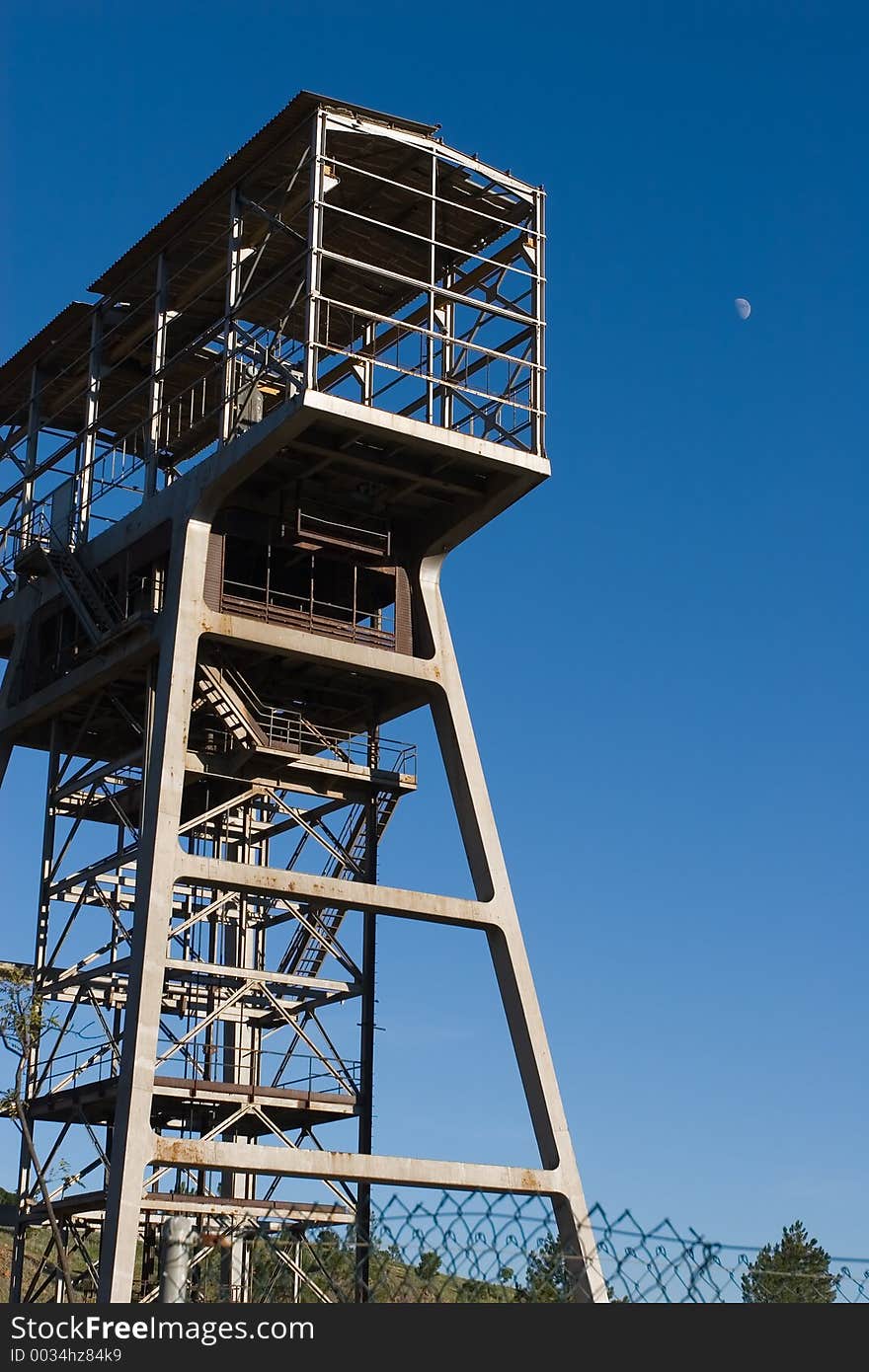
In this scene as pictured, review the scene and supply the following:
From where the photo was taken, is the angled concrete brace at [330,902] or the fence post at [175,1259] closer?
the fence post at [175,1259]

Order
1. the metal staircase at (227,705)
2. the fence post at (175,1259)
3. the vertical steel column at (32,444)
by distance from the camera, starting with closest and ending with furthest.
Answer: the fence post at (175,1259) → the metal staircase at (227,705) → the vertical steel column at (32,444)

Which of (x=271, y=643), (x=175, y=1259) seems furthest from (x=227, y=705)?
(x=175, y=1259)

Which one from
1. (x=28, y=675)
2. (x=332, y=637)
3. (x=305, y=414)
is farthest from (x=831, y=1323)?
(x=28, y=675)

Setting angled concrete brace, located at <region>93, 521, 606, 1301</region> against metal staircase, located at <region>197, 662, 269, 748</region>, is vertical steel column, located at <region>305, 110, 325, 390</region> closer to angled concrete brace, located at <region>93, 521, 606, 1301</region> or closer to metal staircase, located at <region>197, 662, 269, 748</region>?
angled concrete brace, located at <region>93, 521, 606, 1301</region>

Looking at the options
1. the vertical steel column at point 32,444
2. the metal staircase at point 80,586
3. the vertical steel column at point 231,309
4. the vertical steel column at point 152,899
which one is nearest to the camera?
the vertical steel column at point 152,899

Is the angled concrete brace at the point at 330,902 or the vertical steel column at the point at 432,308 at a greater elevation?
the vertical steel column at the point at 432,308

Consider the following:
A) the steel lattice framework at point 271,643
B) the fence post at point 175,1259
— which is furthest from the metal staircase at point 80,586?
the fence post at point 175,1259

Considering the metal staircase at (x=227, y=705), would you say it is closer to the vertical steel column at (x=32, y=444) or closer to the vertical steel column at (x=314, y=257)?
the vertical steel column at (x=314, y=257)

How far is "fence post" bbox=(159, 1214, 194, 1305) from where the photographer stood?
1670 cm

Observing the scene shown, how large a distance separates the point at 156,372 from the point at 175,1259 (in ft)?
89.5

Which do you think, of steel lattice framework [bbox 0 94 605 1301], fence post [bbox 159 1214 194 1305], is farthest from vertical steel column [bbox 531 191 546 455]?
fence post [bbox 159 1214 194 1305]

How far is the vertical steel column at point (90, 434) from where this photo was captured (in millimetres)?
43750

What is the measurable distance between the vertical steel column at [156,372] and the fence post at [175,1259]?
25270 mm

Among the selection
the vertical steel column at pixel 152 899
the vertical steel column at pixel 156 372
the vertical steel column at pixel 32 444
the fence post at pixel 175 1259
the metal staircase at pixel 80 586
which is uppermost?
the vertical steel column at pixel 32 444
